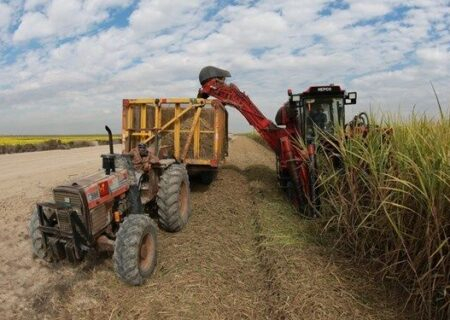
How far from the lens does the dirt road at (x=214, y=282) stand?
401 centimetres

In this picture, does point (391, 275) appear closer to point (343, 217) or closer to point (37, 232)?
point (343, 217)

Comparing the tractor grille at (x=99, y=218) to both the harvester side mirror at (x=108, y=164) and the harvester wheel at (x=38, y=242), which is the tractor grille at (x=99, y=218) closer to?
the harvester side mirror at (x=108, y=164)

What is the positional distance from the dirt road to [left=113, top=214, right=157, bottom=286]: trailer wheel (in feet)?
0.49

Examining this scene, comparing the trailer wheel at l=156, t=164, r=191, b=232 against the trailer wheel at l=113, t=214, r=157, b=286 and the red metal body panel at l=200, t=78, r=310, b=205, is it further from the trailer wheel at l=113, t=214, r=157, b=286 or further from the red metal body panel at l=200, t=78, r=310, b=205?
the red metal body panel at l=200, t=78, r=310, b=205

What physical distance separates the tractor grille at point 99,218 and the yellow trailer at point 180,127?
293 centimetres

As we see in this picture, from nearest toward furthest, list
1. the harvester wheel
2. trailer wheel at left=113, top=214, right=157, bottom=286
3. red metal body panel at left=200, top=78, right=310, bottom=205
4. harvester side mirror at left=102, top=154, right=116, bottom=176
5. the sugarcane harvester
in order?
trailer wheel at left=113, top=214, right=157, bottom=286
the harvester wheel
harvester side mirror at left=102, top=154, right=116, bottom=176
the sugarcane harvester
red metal body panel at left=200, top=78, right=310, bottom=205

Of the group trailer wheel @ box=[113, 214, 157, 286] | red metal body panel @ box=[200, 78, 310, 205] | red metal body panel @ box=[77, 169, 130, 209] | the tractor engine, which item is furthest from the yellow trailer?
the tractor engine

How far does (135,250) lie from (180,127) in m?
3.94

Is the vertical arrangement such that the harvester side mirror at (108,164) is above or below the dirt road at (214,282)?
above

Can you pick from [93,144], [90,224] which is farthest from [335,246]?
[93,144]

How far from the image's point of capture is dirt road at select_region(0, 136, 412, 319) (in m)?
4.01

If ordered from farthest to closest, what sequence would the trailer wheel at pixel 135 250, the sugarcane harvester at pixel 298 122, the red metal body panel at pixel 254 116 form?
the red metal body panel at pixel 254 116 < the sugarcane harvester at pixel 298 122 < the trailer wheel at pixel 135 250

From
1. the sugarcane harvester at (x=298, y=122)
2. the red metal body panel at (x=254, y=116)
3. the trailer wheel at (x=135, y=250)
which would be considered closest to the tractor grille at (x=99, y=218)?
the trailer wheel at (x=135, y=250)

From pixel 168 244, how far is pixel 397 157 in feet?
10.9
